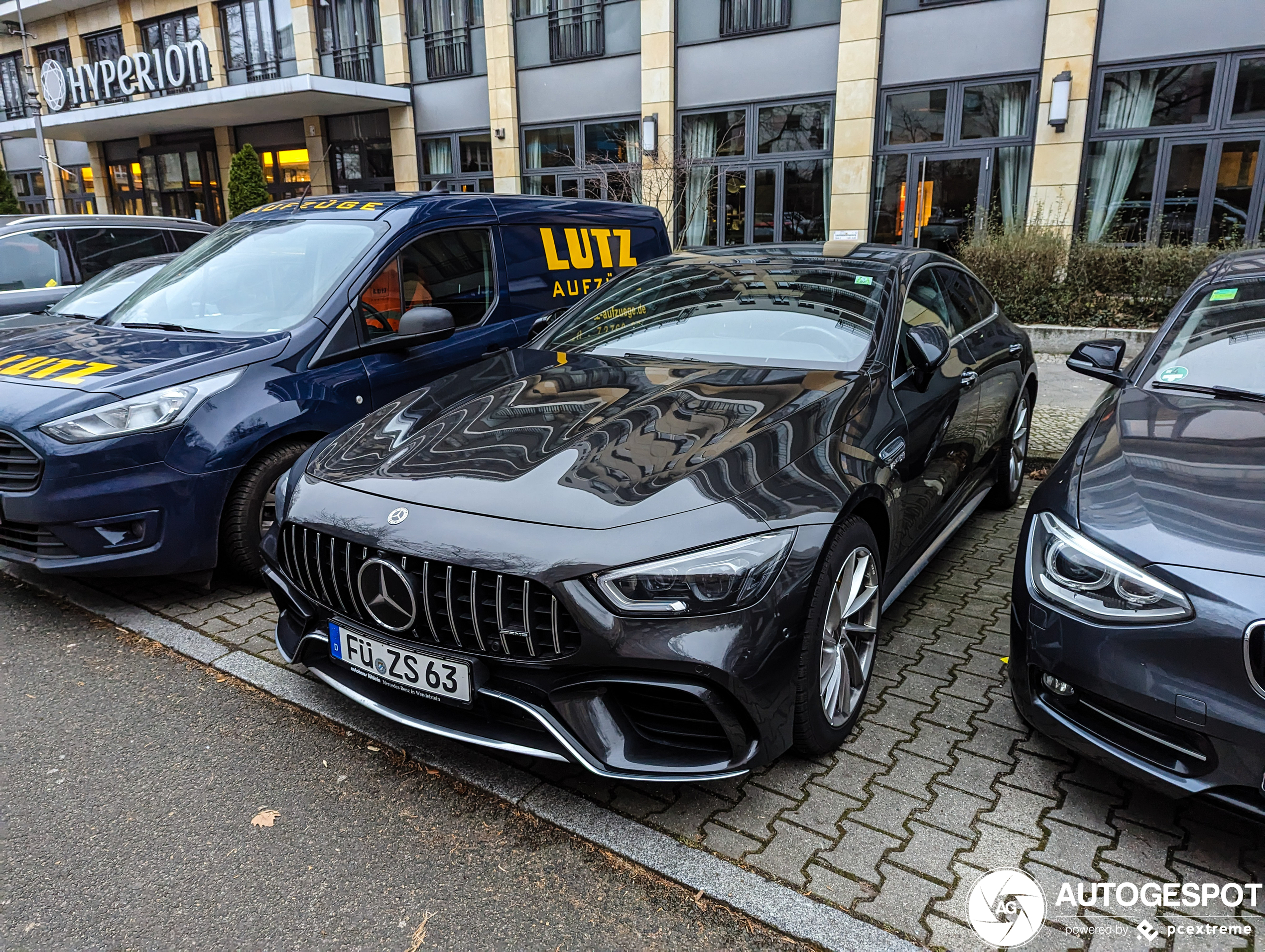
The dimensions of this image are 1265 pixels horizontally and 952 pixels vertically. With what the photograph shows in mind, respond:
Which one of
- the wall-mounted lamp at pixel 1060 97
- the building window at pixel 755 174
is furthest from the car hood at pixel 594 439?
the building window at pixel 755 174

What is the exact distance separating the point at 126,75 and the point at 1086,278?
914 inches

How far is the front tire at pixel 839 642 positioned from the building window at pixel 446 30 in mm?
18659

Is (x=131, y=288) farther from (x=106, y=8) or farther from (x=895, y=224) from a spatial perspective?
(x=106, y=8)

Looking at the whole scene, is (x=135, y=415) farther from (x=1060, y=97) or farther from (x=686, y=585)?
(x=1060, y=97)

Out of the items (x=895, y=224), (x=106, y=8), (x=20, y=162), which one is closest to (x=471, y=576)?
(x=895, y=224)

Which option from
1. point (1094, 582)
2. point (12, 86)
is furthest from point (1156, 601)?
point (12, 86)

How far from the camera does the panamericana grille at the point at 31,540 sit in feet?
11.5

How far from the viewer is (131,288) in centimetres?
611

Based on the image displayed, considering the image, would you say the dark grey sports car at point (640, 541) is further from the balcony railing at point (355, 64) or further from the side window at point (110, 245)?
the balcony railing at point (355, 64)

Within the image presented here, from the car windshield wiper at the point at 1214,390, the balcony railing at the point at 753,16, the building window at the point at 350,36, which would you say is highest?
the building window at the point at 350,36

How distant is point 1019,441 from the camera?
17.0 feet

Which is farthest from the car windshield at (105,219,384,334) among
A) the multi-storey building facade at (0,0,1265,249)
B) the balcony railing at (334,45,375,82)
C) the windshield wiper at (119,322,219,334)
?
the balcony railing at (334,45,375,82)

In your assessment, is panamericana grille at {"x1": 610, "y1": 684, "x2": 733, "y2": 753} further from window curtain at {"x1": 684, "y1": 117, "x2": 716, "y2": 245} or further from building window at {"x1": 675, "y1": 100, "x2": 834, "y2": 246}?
window curtain at {"x1": 684, "y1": 117, "x2": 716, "y2": 245}

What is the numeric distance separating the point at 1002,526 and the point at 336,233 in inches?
163
